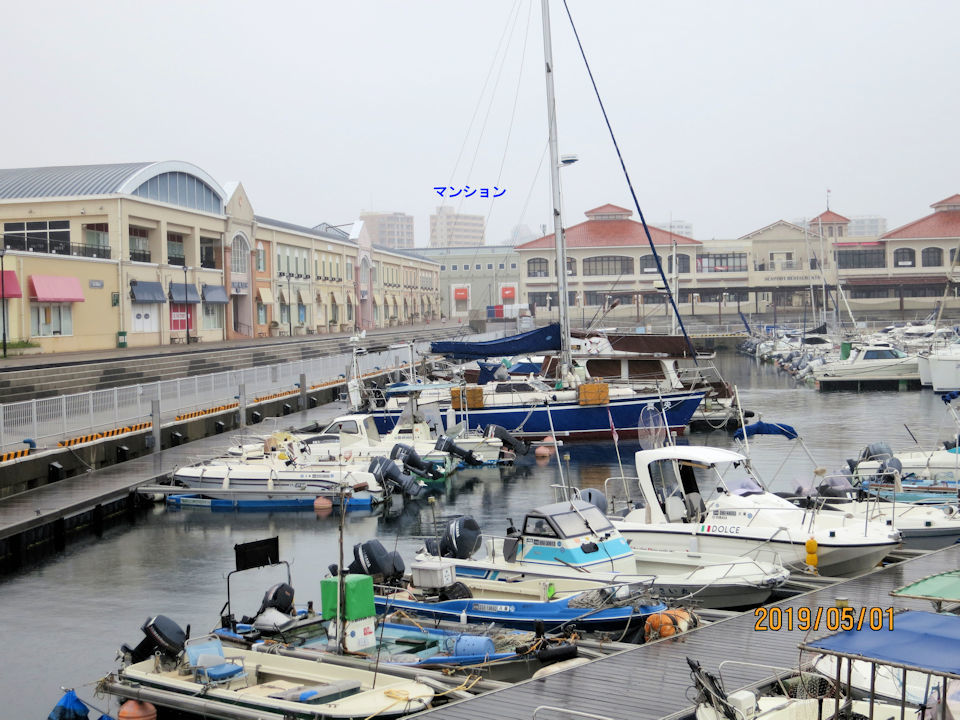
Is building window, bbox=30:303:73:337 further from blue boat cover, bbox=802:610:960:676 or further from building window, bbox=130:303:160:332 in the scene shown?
blue boat cover, bbox=802:610:960:676

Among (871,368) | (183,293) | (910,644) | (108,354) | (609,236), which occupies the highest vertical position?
(609,236)

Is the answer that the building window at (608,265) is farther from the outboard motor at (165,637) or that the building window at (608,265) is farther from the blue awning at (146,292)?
the outboard motor at (165,637)

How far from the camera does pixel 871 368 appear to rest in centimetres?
5772

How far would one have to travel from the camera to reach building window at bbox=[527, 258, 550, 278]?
351 ft

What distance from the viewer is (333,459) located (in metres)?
29.3

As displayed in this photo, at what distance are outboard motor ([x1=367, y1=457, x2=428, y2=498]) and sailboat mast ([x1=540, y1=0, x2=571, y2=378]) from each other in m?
11.3

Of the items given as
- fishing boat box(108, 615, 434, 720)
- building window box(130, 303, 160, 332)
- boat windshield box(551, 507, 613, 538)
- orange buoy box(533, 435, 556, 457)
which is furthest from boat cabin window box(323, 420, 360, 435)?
building window box(130, 303, 160, 332)

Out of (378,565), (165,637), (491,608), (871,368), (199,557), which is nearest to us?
(165,637)

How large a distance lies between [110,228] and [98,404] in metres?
26.8

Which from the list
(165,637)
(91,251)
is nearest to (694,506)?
(165,637)

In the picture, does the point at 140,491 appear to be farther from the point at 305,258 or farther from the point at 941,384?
the point at 305,258

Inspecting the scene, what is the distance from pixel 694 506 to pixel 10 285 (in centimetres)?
3642

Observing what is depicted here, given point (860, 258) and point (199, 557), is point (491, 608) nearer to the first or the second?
point (199, 557)

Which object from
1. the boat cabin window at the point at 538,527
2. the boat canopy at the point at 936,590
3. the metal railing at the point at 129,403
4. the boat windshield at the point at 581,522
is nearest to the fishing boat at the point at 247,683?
the boat cabin window at the point at 538,527
